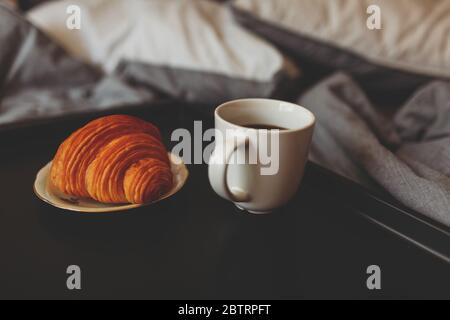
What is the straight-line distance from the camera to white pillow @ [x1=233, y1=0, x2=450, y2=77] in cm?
A: 71

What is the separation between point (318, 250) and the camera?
1.26 feet

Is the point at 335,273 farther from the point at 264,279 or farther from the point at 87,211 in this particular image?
the point at 87,211

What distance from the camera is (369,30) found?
0.71m

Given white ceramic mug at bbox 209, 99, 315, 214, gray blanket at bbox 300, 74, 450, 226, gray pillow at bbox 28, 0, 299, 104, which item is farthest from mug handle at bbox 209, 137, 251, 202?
gray pillow at bbox 28, 0, 299, 104

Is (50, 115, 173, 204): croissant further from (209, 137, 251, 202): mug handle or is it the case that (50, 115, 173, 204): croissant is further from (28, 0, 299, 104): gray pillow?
(28, 0, 299, 104): gray pillow

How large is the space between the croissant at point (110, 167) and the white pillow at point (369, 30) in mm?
397

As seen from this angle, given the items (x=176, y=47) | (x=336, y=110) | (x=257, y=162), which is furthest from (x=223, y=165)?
(x=176, y=47)

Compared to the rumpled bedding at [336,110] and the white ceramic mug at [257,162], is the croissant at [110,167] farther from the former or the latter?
the rumpled bedding at [336,110]

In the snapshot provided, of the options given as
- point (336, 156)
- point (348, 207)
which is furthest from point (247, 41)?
point (348, 207)

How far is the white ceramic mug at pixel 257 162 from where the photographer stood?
0.38 meters

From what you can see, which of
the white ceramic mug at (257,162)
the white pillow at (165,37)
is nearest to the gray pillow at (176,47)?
the white pillow at (165,37)

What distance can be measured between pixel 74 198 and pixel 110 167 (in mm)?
53
